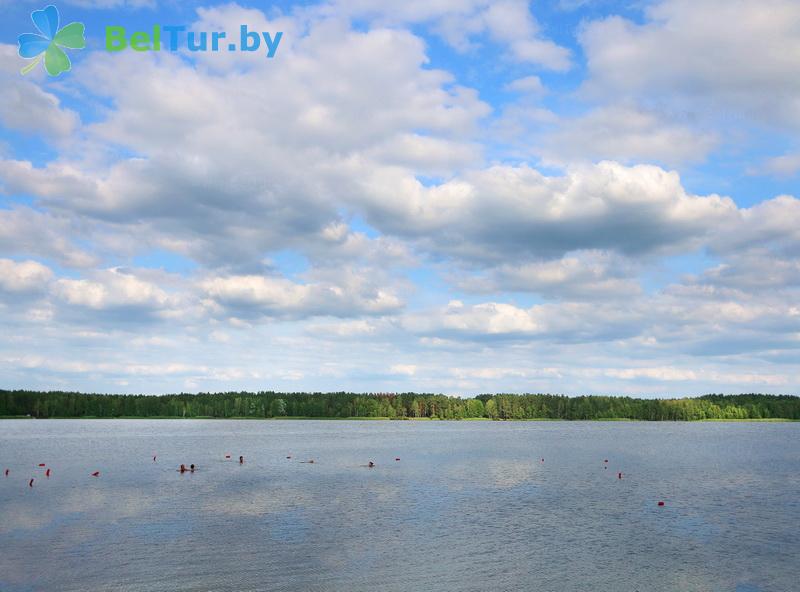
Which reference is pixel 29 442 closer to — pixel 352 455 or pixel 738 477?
pixel 352 455

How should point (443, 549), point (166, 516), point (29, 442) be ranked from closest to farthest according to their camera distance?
point (443, 549) < point (166, 516) < point (29, 442)

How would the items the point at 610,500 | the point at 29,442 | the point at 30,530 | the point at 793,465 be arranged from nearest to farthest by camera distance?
the point at 30,530, the point at 610,500, the point at 793,465, the point at 29,442

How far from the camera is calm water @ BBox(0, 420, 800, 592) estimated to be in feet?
137

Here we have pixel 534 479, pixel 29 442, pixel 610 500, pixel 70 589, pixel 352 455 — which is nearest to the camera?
pixel 70 589

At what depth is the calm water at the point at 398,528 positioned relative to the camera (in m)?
41.7

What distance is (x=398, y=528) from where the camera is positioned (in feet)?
186

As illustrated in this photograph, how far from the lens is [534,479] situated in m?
94.1

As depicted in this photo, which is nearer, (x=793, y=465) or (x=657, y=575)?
(x=657, y=575)

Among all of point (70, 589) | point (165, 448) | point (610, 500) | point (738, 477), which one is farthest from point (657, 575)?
point (165, 448)

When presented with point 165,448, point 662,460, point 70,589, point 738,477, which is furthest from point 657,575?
point 165,448

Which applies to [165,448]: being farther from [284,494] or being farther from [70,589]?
[70,589]

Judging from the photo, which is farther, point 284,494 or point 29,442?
point 29,442

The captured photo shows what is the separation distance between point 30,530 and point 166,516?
38.2 feet

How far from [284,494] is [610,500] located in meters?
39.0
